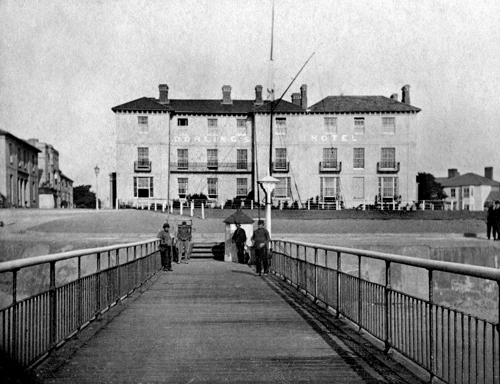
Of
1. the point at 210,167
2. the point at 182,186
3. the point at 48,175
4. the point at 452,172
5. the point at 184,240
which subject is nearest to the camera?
the point at 184,240

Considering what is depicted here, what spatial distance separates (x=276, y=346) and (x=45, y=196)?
74.2 meters

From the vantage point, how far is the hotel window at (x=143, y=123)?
5559 cm

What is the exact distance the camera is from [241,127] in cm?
5781

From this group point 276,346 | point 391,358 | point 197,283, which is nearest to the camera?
point 391,358

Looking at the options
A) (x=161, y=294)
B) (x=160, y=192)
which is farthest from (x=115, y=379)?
(x=160, y=192)

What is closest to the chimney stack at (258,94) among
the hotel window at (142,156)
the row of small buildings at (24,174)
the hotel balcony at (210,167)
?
the hotel balcony at (210,167)

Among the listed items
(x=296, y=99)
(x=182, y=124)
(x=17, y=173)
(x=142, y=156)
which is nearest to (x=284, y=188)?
(x=296, y=99)

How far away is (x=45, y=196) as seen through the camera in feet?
250

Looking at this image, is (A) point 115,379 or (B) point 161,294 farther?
(B) point 161,294

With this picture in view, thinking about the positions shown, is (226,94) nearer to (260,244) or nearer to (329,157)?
(329,157)

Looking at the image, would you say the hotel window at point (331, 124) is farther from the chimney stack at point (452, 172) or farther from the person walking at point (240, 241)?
the chimney stack at point (452, 172)

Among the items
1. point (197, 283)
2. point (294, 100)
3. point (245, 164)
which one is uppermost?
point (294, 100)

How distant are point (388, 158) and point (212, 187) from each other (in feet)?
55.8

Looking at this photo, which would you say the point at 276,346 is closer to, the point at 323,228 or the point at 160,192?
the point at 323,228
